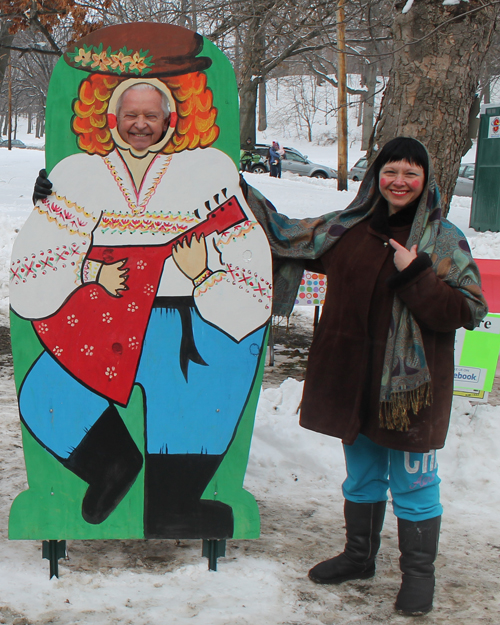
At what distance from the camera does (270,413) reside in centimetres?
401

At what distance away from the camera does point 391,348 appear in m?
2.19

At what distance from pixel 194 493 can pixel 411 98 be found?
2.90 m

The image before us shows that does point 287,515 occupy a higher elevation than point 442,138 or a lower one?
lower

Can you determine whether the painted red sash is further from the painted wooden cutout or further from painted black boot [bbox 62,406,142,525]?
painted black boot [bbox 62,406,142,525]

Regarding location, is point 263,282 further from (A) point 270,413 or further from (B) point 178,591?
(A) point 270,413

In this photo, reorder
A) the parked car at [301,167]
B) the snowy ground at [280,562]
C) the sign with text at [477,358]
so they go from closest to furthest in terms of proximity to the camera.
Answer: the snowy ground at [280,562], the sign with text at [477,358], the parked car at [301,167]

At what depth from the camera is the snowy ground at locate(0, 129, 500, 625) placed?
7.41 feet

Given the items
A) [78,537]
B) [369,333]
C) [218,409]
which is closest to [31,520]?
[78,537]

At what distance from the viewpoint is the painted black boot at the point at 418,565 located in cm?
229

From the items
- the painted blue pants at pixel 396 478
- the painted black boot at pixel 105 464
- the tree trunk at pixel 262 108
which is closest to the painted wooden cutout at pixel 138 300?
the painted black boot at pixel 105 464

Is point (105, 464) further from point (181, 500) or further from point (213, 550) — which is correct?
point (213, 550)

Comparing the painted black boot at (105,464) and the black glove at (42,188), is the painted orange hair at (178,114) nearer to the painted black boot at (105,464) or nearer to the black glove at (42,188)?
the black glove at (42,188)

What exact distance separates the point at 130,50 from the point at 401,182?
111cm

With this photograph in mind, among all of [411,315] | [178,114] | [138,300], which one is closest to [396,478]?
[411,315]
